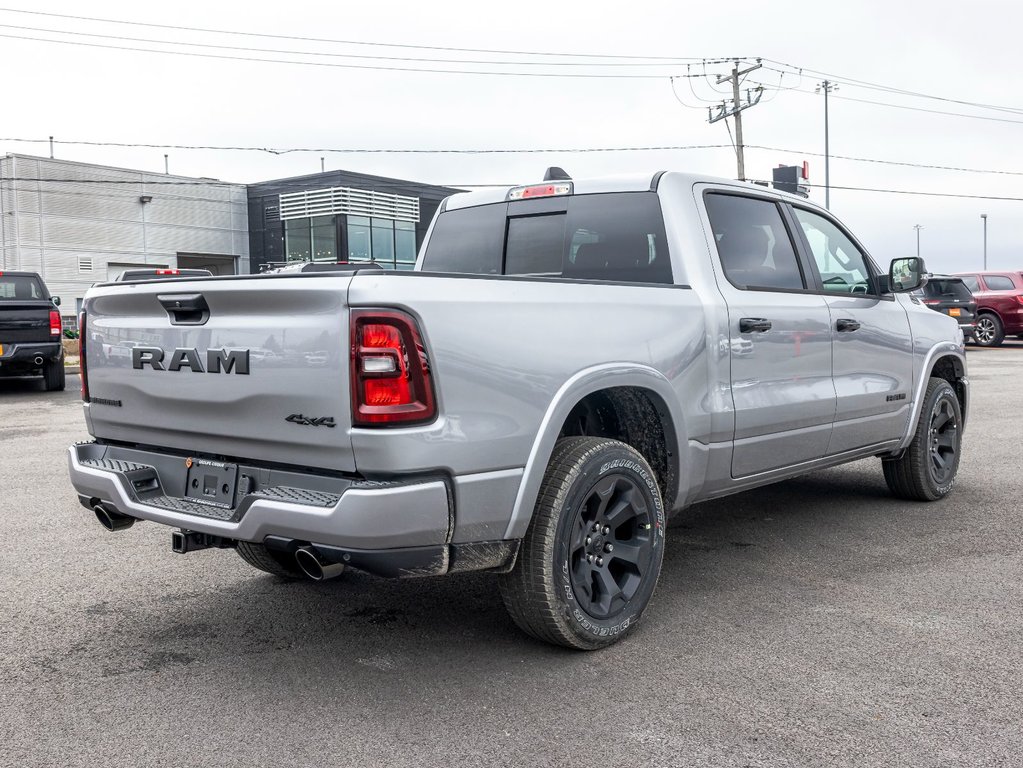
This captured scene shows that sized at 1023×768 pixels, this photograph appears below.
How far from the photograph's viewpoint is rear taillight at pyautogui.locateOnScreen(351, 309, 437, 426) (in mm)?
3086

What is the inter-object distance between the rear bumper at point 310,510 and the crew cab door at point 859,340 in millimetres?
2876

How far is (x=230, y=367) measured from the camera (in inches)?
134

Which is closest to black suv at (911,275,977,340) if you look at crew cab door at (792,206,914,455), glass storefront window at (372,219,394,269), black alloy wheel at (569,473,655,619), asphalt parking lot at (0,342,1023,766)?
crew cab door at (792,206,914,455)

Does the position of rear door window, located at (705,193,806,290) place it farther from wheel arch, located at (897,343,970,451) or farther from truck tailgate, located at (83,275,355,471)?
truck tailgate, located at (83,275,355,471)

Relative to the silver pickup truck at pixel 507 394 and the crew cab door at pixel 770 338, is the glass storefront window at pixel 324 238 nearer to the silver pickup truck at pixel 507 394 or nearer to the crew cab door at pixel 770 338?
the silver pickup truck at pixel 507 394

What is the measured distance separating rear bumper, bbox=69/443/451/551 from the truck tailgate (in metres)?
0.08

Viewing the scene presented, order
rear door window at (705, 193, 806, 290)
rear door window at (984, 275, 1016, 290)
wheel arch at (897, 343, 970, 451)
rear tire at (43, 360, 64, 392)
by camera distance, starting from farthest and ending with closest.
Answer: rear door window at (984, 275, 1016, 290) < rear tire at (43, 360, 64, 392) < wheel arch at (897, 343, 970, 451) < rear door window at (705, 193, 806, 290)

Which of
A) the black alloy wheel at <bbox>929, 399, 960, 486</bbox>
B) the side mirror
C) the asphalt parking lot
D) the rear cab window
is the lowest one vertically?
the asphalt parking lot

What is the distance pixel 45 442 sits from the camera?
9.82 meters

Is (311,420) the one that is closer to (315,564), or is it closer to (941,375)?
(315,564)

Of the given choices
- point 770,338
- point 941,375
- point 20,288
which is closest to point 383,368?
point 770,338

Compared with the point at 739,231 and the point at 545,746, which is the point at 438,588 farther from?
the point at 739,231

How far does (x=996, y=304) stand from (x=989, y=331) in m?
0.73

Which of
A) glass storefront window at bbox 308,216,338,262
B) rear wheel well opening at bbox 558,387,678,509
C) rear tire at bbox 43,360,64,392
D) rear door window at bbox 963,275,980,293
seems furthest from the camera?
glass storefront window at bbox 308,216,338,262
